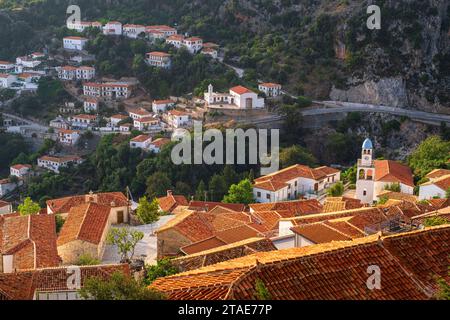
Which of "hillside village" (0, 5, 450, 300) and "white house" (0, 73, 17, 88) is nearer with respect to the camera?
"hillside village" (0, 5, 450, 300)

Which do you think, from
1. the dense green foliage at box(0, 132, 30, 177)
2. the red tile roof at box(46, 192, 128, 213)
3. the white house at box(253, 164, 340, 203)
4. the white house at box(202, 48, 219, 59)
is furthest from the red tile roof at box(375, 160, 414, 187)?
the dense green foliage at box(0, 132, 30, 177)

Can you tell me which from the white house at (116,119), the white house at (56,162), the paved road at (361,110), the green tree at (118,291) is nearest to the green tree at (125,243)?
the green tree at (118,291)

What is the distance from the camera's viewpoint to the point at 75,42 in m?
70.1

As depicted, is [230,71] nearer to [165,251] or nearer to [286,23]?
[286,23]

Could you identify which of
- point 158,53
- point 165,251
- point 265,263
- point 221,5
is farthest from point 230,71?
point 265,263

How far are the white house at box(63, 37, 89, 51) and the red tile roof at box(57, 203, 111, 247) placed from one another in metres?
50.6

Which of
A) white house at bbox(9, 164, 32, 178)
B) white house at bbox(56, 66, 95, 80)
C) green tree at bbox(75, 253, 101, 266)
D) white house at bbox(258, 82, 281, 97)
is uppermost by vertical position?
white house at bbox(56, 66, 95, 80)

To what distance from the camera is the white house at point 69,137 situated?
2181 inches

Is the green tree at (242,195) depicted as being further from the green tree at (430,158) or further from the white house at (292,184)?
the green tree at (430,158)

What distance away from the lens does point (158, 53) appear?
2493 inches

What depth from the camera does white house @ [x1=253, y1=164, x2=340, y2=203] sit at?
34.8 meters

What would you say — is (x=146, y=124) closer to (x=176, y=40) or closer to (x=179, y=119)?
(x=179, y=119)

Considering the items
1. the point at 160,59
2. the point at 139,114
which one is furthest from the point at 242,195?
the point at 160,59

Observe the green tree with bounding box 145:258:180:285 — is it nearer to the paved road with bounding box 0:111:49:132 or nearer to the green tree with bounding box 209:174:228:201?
the green tree with bounding box 209:174:228:201
